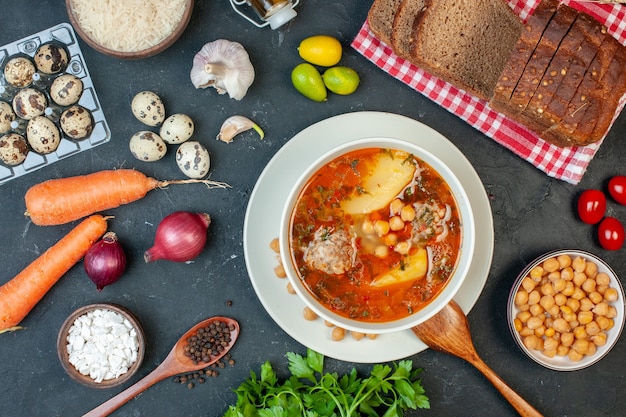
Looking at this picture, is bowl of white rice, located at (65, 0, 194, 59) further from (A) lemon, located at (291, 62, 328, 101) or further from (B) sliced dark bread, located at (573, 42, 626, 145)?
(B) sliced dark bread, located at (573, 42, 626, 145)

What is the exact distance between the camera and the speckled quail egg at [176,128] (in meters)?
2.88

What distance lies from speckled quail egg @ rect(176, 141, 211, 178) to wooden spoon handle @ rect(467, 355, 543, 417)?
1.49m

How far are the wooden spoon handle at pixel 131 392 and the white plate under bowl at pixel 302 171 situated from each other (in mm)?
650

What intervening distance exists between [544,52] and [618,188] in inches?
31.3

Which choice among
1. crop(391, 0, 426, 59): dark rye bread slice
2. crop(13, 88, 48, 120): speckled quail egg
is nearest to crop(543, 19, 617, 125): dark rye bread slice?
crop(391, 0, 426, 59): dark rye bread slice

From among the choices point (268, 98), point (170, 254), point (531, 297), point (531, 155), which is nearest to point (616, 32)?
point (531, 155)

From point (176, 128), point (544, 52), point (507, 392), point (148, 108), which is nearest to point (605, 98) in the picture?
point (544, 52)

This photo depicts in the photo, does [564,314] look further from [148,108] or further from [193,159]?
[148,108]

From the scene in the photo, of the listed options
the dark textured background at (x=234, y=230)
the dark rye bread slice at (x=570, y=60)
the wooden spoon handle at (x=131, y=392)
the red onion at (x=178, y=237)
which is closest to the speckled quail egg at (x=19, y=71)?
the dark textured background at (x=234, y=230)

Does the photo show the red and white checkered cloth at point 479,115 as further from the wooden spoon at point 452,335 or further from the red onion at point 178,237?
the red onion at point 178,237

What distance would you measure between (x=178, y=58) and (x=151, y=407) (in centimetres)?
166

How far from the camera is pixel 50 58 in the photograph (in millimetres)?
2848

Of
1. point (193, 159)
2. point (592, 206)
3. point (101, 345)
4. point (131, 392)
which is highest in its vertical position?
point (193, 159)

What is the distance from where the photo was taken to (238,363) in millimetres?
3012
